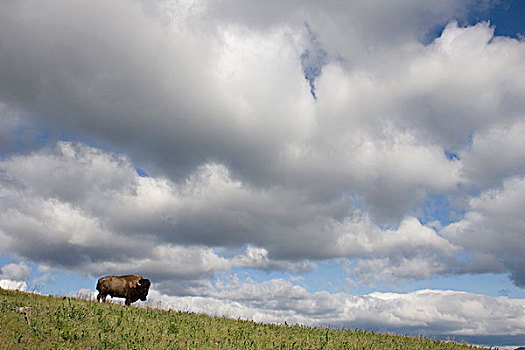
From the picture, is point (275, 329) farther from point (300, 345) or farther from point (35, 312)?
point (35, 312)

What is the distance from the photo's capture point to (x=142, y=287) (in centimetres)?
3591

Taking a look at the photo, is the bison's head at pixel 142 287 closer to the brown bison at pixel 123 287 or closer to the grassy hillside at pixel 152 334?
the brown bison at pixel 123 287

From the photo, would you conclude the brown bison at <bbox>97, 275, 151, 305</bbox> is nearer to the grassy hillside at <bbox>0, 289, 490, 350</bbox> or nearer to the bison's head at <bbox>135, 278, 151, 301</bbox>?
the bison's head at <bbox>135, 278, 151, 301</bbox>

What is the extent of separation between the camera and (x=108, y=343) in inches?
712

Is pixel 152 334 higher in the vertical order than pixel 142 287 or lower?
lower

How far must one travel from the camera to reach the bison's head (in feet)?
117

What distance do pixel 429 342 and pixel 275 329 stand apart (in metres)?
9.82

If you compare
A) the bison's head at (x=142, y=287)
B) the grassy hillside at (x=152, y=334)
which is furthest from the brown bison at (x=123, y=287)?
the grassy hillside at (x=152, y=334)

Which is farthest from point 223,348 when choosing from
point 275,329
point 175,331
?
point 275,329

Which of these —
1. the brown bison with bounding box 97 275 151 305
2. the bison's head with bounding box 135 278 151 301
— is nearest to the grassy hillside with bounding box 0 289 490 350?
the brown bison with bounding box 97 275 151 305

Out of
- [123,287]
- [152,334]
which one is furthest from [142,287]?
[152,334]

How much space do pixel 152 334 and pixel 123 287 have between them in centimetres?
1615

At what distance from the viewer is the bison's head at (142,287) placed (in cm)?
3560

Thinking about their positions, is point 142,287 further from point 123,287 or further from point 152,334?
point 152,334
